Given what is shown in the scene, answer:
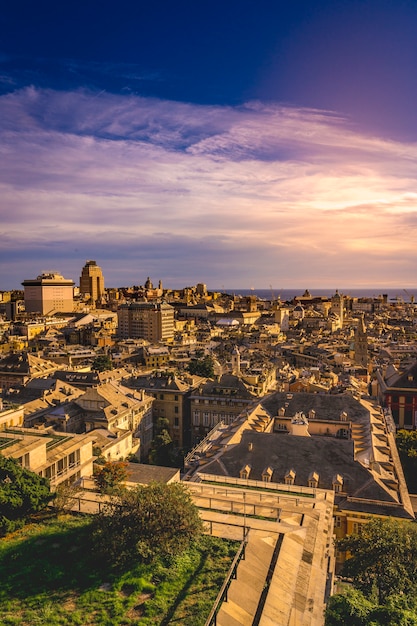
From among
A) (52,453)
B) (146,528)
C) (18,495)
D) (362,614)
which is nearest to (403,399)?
(52,453)

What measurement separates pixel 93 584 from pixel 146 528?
2.44 metres

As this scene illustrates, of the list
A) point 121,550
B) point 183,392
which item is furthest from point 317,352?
point 121,550

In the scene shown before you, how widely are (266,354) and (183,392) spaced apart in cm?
5040

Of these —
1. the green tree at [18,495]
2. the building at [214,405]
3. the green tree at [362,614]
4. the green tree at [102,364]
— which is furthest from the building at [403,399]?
the green tree at [18,495]

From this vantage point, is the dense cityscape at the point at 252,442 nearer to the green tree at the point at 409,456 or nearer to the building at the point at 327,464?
the building at the point at 327,464

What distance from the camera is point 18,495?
21.1 m

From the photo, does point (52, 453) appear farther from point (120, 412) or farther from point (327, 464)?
point (120, 412)

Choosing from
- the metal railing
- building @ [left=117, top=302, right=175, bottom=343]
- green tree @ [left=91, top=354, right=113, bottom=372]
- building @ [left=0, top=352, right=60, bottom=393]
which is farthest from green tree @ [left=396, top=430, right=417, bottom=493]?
building @ [left=117, top=302, right=175, bottom=343]

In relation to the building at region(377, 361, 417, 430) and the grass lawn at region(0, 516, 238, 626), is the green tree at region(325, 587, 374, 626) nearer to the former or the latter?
the grass lawn at region(0, 516, 238, 626)

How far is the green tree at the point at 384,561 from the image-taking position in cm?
2180

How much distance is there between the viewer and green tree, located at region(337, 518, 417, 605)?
2180cm

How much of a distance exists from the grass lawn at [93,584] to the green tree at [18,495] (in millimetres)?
753

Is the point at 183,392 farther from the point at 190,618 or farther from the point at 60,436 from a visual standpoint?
the point at 190,618

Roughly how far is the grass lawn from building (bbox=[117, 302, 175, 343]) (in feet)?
459
